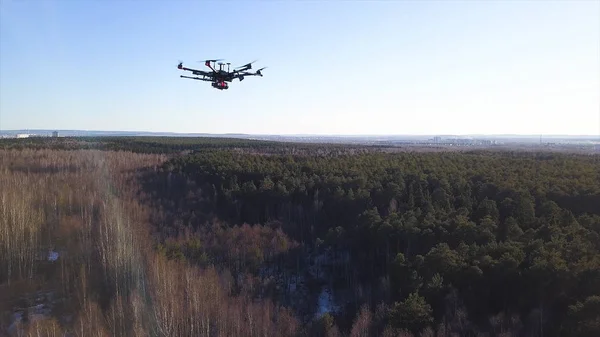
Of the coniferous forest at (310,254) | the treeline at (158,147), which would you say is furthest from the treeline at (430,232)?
the treeline at (158,147)

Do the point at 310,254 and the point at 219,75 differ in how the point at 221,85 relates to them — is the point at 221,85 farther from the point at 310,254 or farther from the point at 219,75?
the point at 310,254

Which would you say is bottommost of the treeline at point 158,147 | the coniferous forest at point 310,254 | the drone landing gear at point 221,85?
the coniferous forest at point 310,254

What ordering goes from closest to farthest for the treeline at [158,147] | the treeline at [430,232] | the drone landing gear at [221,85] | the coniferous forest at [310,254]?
the treeline at [430,232]
the coniferous forest at [310,254]
the drone landing gear at [221,85]
the treeline at [158,147]

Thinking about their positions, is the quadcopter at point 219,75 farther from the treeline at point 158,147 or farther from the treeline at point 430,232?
the treeline at point 158,147

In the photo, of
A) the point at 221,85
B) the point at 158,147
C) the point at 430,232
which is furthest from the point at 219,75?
the point at 158,147

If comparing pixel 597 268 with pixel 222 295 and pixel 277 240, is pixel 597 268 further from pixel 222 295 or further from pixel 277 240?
pixel 277 240

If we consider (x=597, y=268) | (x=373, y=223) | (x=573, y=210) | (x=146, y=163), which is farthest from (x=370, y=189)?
(x=146, y=163)

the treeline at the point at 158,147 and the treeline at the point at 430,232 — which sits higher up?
the treeline at the point at 158,147
